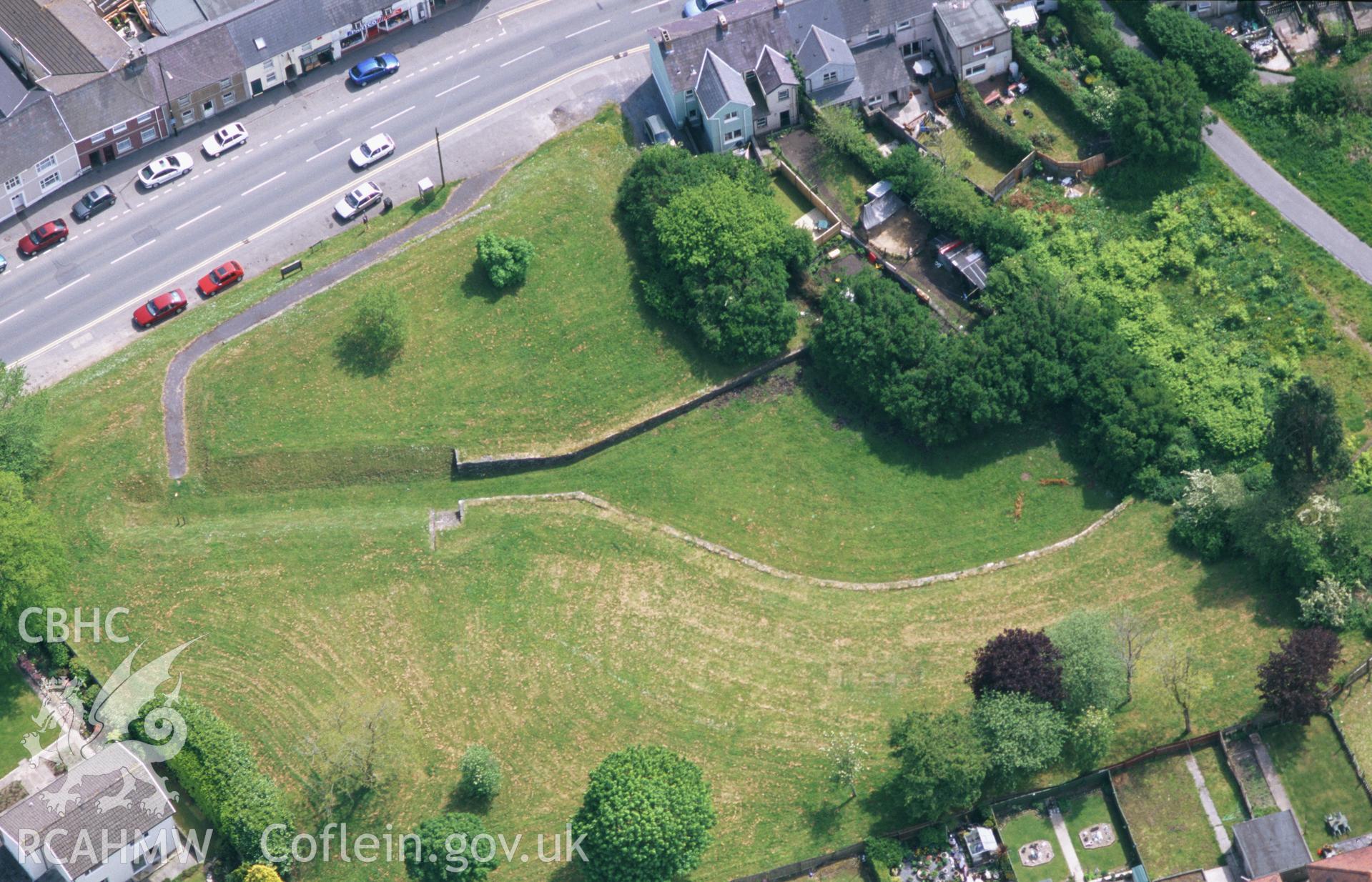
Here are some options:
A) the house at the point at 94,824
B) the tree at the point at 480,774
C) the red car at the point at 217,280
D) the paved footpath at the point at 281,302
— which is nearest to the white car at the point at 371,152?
the paved footpath at the point at 281,302

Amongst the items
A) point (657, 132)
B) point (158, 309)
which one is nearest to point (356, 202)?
point (158, 309)

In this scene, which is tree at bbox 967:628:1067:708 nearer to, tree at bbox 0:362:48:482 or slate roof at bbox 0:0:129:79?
tree at bbox 0:362:48:482

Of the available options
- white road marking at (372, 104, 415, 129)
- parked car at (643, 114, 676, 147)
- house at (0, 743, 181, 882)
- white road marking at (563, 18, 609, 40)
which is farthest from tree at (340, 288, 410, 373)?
house at (0, 743, 181, 882)

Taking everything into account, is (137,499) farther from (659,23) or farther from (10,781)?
(659,23)

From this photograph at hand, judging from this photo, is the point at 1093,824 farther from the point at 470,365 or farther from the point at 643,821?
the point at 470,365

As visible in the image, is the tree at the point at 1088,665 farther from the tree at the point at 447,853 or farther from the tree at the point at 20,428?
the tree at the point at 20,428

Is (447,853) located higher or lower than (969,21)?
lower
